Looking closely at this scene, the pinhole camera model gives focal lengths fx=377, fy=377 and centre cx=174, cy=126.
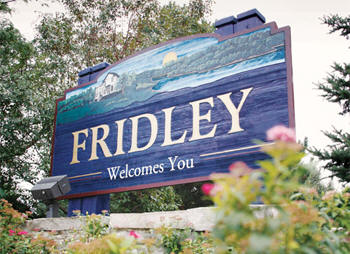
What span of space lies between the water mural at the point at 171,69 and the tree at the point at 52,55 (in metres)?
3.18

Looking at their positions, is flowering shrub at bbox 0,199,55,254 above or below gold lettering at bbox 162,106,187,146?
below

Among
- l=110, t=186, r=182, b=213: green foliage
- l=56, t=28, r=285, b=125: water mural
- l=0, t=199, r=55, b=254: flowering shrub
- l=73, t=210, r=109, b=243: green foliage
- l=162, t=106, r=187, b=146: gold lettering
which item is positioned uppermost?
l=56, t=28, r=285, b=125: water mural

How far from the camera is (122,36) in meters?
13.3

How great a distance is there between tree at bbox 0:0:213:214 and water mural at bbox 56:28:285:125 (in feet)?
10.4

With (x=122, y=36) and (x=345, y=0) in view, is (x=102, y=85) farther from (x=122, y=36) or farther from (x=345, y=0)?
(x=122, y=36)

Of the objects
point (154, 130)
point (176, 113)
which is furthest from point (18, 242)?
point (176, 113)

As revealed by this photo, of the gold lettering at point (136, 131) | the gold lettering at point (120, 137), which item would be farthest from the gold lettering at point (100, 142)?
the gold lettering at point (136, 131)

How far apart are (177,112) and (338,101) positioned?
4.20 metres

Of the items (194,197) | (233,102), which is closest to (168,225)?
(233,102)

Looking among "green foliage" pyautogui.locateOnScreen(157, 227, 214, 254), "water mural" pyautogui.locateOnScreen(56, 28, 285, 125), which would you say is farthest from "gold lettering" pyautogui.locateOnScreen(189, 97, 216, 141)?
"green foliage" pyautogui.locateOnScreen(157, 227, 214, 254)

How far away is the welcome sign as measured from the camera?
15.7 feet

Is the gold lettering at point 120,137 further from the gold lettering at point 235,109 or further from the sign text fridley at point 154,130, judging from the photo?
the gold lettering at point 235,109

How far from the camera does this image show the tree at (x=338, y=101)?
7.34 meters

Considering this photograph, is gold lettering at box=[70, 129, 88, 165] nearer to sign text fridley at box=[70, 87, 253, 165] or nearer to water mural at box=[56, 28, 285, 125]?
sign text fridley at box=[70, 87, 253, 165]
